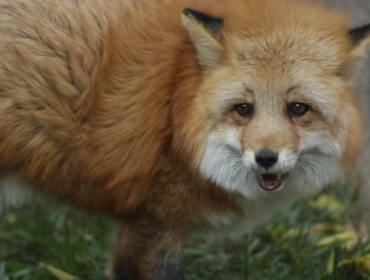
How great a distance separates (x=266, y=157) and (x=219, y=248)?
2.33 m

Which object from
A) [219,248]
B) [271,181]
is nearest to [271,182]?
Result: [271,181]

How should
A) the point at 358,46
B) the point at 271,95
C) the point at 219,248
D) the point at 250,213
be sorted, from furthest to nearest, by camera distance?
the point at 219,248 → the point at 250,213 → the point at 358,46 → the point at 271,95

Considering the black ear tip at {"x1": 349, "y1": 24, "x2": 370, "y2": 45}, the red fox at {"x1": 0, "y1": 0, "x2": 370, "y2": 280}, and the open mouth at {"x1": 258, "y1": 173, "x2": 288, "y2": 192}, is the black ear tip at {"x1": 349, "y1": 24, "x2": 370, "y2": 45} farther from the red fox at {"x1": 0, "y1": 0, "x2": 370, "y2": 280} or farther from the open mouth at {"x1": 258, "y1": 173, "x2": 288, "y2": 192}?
the open mouth at {"x1": 258, "y1": 173, "x2": 288, "y2": 192}

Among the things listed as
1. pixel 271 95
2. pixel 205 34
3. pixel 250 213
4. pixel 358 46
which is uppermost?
pixel 358 46

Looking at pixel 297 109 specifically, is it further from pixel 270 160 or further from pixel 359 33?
pixel 359 33

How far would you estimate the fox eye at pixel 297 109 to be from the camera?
603cm

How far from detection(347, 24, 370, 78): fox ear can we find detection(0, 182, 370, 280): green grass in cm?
157

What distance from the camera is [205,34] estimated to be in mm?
6105

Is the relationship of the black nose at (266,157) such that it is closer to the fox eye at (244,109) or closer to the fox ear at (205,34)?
the fox eye at (244,109)

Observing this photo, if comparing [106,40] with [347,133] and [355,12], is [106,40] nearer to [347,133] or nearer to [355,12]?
[347,133]

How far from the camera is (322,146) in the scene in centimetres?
616

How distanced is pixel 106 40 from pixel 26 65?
1.77ft

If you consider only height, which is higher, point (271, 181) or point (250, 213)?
point (271, 181)

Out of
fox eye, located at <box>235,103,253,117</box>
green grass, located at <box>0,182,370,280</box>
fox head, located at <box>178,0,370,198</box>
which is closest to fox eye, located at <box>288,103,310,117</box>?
fox head, located at <box>178,0,370,198</box>
